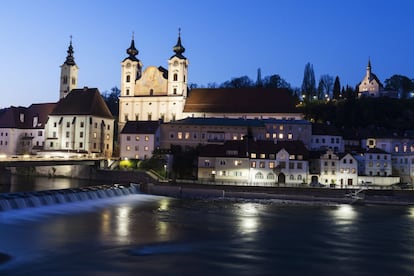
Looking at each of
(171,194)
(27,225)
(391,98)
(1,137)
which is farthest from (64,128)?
(391,98)

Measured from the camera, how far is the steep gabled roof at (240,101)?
83.2 metres

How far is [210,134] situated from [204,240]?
145 ft

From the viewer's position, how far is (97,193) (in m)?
47.3

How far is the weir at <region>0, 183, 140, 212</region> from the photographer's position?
120 ft

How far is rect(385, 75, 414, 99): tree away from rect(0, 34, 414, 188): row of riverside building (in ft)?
160

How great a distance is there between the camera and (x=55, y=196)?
4134 cm

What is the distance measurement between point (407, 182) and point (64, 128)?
58531 millimetres

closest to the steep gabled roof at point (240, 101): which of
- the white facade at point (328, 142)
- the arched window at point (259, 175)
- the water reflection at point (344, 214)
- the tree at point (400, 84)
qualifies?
the white facade at point (328, 142)

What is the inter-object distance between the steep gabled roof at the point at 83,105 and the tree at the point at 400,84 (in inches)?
3018

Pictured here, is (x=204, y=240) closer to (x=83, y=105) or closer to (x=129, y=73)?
(x=83, y=105)

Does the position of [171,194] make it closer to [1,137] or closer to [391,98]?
[1,137]

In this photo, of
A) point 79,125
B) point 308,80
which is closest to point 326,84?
point 308,80

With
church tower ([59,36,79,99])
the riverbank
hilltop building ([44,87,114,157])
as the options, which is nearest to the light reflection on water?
the riverbank

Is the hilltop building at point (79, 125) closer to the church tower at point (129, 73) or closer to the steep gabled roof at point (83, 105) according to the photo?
the steep gabled roof at point (83, 105)
